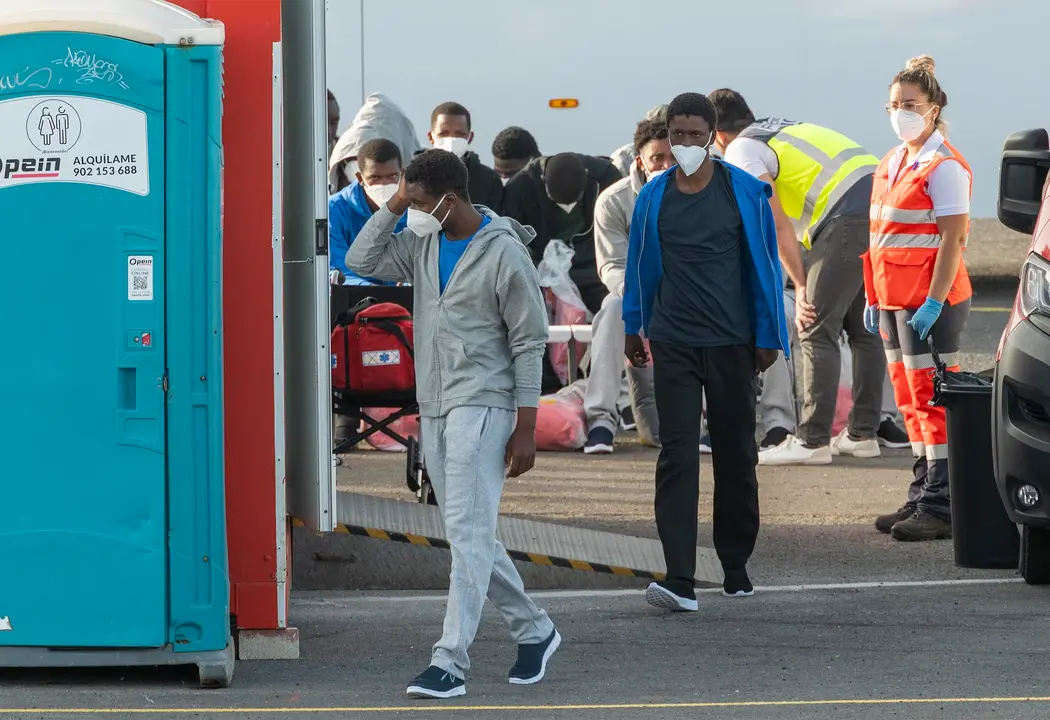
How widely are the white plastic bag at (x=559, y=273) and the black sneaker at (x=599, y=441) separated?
1267mm

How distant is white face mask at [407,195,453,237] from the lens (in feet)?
16.9

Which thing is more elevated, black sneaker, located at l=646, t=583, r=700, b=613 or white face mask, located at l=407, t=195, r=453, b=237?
white face mask, located at l=407, t=195, r=453, b=237

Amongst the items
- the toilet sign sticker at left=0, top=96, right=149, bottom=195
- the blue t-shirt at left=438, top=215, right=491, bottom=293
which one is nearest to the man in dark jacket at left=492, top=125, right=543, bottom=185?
A: the blue t-shirt at left=438, top=215, right=491, bottom=293

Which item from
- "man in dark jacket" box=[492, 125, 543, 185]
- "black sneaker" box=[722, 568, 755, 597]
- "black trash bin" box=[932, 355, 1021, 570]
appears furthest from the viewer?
"man in dark jacket" box=[492, 125, 543, 185]

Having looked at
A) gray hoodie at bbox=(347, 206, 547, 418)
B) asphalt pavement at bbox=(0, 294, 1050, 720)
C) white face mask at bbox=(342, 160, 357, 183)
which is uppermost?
white face mask at bbox=(342, 160, 357, 183)

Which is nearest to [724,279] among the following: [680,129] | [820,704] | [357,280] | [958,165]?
[680,129]

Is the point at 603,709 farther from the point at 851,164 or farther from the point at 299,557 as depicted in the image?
the point at 851,164

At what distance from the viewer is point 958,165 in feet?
24.3

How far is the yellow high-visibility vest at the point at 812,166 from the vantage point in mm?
9281

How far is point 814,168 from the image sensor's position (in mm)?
9289

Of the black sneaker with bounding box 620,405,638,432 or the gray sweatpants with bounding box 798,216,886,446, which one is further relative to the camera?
the black sneaker with bounding box 620,405,638,432

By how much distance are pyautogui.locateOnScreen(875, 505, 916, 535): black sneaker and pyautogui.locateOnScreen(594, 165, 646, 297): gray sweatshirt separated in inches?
104

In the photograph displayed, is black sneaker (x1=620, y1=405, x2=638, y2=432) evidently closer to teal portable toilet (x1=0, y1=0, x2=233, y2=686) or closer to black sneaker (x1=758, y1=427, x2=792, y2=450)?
black sneaker (x1=758, y1=427, x2=792, y2=450)

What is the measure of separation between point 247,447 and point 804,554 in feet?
9.84
